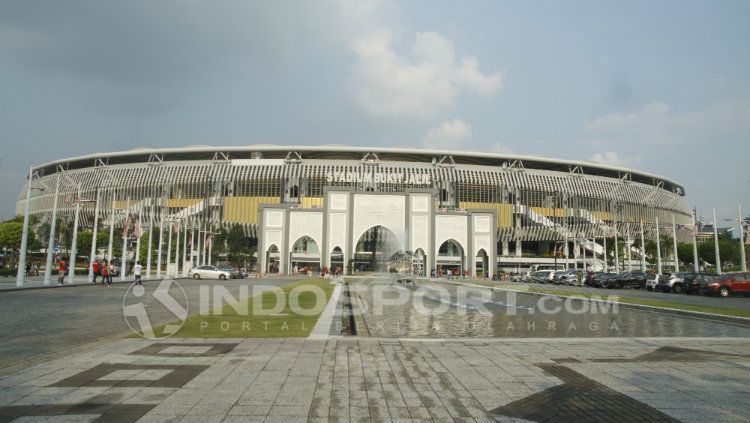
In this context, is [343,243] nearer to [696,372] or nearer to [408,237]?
[408,237]

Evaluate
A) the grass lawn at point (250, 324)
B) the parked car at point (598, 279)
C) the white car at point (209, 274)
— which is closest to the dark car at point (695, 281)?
the parked car at point (598, 279)

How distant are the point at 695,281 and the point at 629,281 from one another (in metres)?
9.31

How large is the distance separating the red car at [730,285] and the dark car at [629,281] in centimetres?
1060

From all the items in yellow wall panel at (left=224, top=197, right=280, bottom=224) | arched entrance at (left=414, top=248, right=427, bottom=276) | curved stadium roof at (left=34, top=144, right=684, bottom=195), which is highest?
curved stadium roof at (left=34, top=144, right=684, bottom=195)

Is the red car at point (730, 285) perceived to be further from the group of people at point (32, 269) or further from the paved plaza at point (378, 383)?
the group of people at point (32, 269)

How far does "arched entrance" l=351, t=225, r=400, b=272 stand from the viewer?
78438 mm

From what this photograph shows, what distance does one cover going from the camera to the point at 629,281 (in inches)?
1772

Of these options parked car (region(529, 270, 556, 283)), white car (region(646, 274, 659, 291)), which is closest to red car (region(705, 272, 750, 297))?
white car (region(646, 274, 659, 291))

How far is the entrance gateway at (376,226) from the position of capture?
73.1m

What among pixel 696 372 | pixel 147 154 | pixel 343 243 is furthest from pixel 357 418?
pixel 147 154

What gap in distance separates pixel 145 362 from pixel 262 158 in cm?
9414

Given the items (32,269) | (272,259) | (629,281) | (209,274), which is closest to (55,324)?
(209,274)

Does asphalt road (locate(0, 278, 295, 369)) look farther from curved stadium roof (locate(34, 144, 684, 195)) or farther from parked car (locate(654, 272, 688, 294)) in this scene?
curved stadium roof (locate(34, 144, 684, 195))

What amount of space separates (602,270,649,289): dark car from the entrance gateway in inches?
1123
